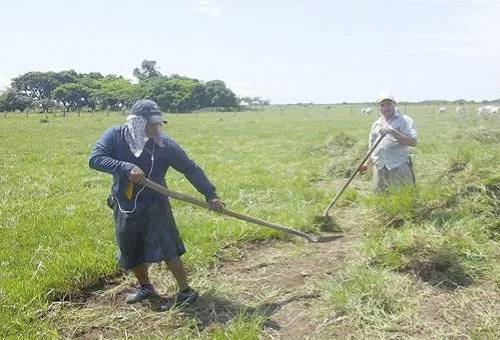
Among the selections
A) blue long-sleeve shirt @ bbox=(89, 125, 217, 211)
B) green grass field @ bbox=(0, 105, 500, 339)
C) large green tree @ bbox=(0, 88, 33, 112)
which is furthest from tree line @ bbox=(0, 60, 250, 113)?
blue long-sleeve shirt @ bbox=(89, 125, 217, 211)

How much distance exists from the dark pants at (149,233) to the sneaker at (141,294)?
0.30 m

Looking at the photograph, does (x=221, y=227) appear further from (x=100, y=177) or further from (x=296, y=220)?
(x=100, y=177)

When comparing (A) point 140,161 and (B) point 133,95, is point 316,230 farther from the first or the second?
(B) point 133,95

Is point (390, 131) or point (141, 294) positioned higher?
point (390, 131)

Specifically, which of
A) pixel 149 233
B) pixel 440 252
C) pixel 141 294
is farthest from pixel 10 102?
pixel 440 252

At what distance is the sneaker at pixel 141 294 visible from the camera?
15.1ft

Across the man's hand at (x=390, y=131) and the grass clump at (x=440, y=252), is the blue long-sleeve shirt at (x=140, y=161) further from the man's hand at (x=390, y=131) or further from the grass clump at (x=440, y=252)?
the man's hand at (x=390, y=131)

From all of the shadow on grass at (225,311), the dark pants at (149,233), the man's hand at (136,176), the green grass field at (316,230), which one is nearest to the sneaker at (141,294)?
the dark pants at (149,233)

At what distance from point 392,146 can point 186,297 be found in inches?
137

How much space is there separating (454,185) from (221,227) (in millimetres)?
3039

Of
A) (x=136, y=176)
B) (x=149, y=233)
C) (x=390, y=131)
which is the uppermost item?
(x=390, y=131)

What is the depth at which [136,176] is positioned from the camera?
4074mm

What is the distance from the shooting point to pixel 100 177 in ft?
35.4

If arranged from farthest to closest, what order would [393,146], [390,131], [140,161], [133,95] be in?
[133,95] → [393,146] → [390,131] → [140,161]
